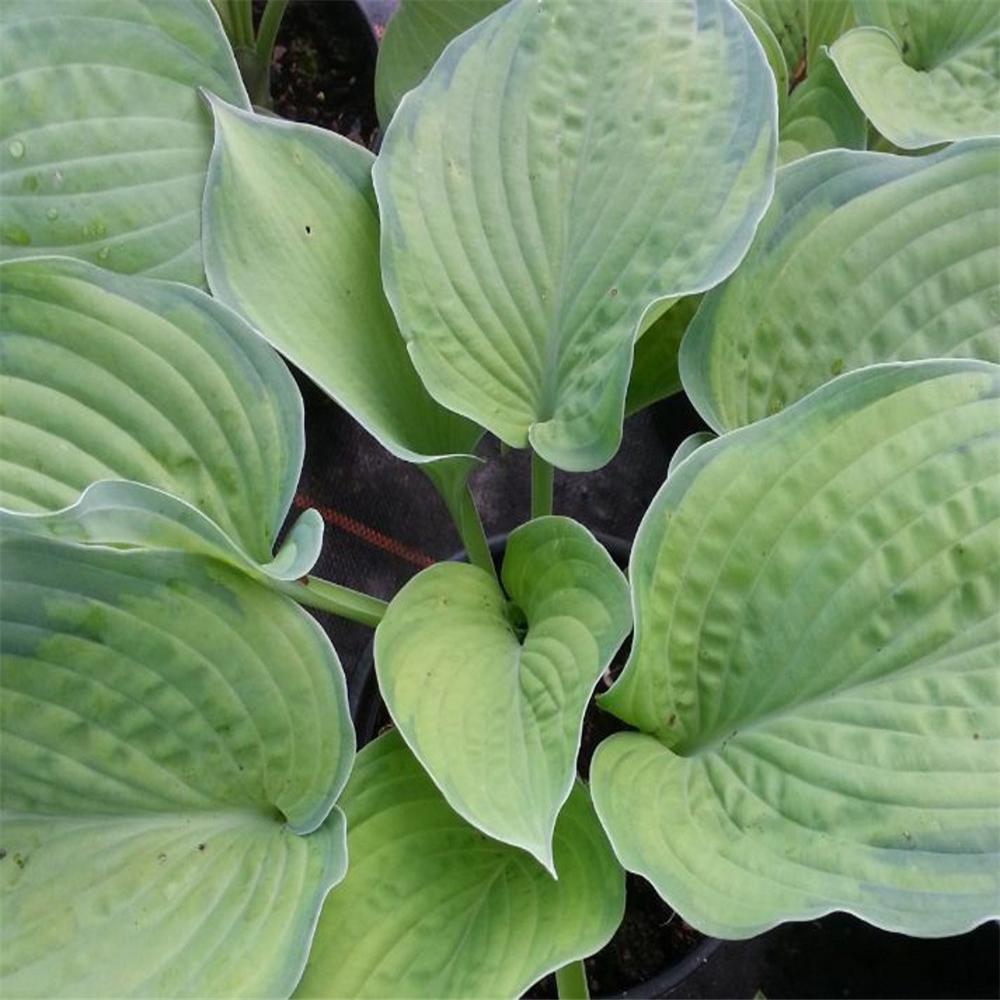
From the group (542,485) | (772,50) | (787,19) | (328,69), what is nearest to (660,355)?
(542,485)

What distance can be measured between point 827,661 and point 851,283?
246mm

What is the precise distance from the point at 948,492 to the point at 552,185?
1.01 feet

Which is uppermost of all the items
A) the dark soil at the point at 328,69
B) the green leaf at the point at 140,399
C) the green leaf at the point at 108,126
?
the green leaf at the point at 108,126

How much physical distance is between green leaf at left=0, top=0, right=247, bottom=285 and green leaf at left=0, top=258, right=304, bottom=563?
0.11 m

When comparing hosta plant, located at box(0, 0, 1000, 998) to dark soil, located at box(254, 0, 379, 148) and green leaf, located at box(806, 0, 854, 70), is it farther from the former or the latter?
dark soil, located at box(254, 0, 379, 148)

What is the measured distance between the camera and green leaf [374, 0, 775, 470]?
2.08 ft

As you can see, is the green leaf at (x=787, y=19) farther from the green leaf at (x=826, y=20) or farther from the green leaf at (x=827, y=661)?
the green leaf at (x=827, y=661)

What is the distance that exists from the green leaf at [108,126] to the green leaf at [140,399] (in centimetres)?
11

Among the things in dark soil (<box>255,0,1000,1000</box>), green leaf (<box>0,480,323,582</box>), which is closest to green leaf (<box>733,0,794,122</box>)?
dark soil (<box>255,0,1000,1000</box>)

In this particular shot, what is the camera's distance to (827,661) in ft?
1.78

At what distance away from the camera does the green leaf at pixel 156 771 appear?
54cm

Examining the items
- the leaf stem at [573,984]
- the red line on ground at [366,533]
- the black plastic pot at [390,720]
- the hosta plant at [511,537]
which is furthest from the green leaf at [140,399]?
the red line on ground at [366,533]

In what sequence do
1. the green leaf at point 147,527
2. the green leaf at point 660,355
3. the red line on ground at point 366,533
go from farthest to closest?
the red line on ground at point 366,533 → the green leaf at point 660,355 → the green leaf at point 147,527

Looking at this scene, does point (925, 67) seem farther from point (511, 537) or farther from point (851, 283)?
point (511, 537)
